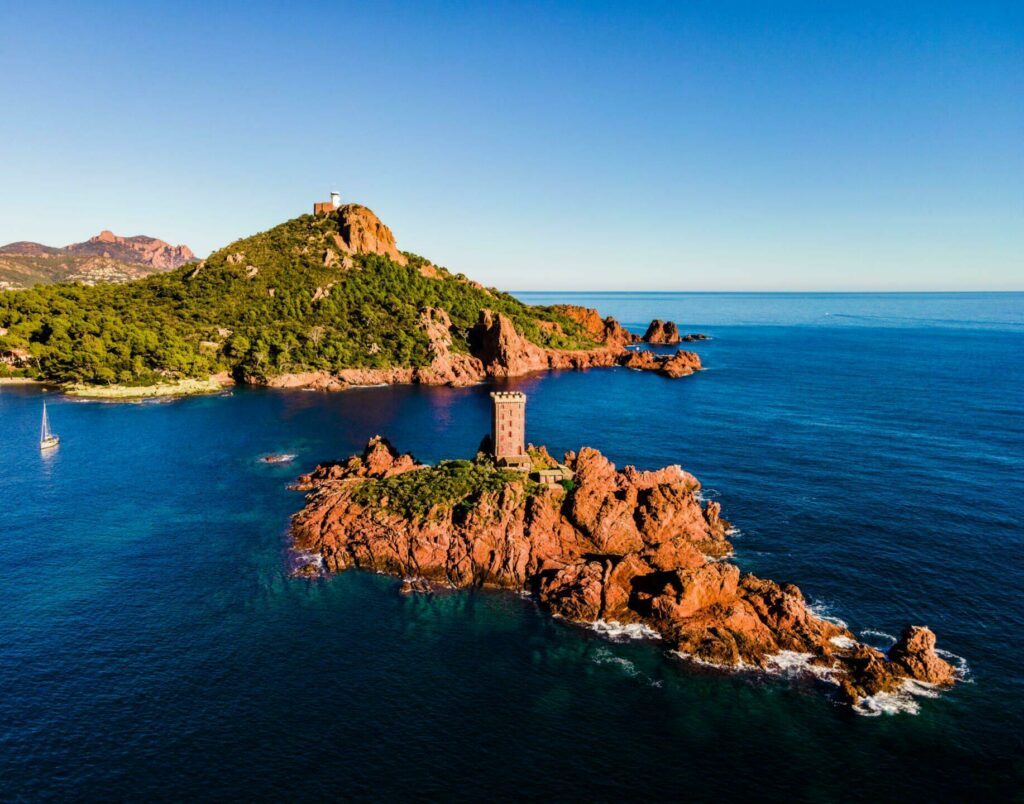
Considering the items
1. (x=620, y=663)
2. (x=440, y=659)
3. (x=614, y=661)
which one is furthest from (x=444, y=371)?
(x=620, y=663)

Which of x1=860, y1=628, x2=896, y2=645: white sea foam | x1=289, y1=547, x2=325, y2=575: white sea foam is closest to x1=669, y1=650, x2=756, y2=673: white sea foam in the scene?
x1=860, y1=628, x2=896, y2=645: white sea foam

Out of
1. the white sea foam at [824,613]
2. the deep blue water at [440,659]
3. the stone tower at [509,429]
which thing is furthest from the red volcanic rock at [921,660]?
the stone tower at [509,429]

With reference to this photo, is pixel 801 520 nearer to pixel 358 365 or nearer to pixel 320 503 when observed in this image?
pixel 320 503

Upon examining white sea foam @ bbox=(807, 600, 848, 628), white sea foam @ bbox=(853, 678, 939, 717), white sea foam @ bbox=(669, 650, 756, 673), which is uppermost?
white sea foam @ bbox=(807, 600, 848, 628)

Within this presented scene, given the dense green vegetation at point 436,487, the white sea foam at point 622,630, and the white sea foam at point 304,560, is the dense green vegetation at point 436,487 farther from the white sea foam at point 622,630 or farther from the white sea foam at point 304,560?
the white sea foam at point 622,630

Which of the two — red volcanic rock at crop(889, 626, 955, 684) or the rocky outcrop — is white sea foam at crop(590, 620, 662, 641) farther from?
red volcanic rock at crop(889, 626, 955, 684)

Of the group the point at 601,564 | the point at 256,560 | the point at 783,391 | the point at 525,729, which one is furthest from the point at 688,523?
the point at 783,391

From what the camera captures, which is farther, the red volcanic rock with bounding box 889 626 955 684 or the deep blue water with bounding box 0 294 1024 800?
the red volcanic rock with bounding box 889 626 955 684
